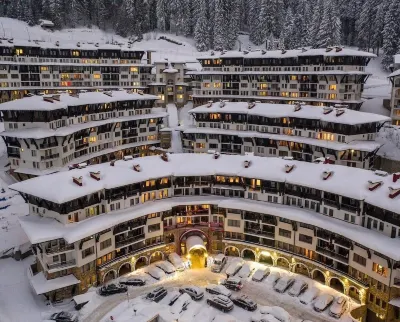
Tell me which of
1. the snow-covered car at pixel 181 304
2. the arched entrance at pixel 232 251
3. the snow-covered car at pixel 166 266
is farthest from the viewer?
the arched entrance at pixel 232 251

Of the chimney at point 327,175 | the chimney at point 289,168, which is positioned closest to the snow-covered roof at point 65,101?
the chimney at point 289,168

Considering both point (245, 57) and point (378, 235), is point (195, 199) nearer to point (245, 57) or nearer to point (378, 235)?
point (378, 235)

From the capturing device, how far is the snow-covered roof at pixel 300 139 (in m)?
77.8

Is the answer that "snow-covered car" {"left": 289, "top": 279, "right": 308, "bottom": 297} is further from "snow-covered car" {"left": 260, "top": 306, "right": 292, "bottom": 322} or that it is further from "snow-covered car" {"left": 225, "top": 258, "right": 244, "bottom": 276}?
"snow-covered car" {"left": 225, "top": 258, "right": 244, "bottom": 276}

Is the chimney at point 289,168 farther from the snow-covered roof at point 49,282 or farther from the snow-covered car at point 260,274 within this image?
the snow-covered roof at point 49,282

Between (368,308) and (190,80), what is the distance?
96.7 m

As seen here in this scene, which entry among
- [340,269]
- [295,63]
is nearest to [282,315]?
[340,269]

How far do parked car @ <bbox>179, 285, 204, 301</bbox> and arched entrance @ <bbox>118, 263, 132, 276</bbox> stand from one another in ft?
31.0

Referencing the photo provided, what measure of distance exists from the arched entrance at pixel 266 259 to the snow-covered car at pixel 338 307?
12378 millimetres

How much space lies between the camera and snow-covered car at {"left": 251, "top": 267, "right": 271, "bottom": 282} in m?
61.3

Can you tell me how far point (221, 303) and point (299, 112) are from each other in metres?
45.6

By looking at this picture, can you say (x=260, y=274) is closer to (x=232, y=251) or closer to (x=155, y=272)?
(x=232, y=251)

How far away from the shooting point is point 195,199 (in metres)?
68.1

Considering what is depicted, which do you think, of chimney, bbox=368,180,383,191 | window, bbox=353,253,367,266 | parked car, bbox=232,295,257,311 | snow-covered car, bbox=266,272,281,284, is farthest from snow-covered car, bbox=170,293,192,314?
chimney, bbox=368,180,383,191
